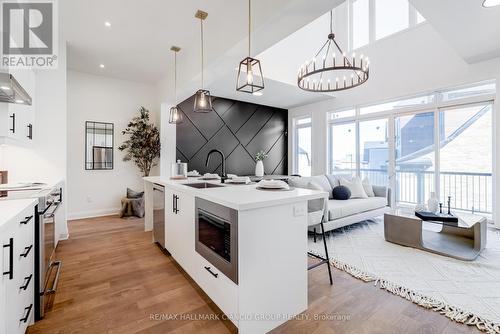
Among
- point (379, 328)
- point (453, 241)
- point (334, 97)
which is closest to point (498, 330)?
point (379, 328)

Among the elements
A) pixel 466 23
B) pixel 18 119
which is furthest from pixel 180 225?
pixel 466 23

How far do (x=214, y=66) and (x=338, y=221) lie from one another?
289cm

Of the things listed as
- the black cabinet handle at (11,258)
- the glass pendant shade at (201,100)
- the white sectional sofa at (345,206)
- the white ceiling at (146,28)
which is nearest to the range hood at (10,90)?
the white ceiling at (146,28)

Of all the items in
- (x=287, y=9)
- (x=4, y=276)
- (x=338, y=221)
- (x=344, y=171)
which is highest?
(x=287, y=9)

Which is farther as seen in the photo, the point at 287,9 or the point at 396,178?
the point at 396,178

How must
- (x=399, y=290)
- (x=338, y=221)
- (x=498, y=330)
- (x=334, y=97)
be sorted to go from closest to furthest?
(x=498, y=330), (x=399, y=290), (x=338, y=221), (x=334, y=97)

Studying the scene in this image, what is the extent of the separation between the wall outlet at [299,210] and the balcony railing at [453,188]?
447cm

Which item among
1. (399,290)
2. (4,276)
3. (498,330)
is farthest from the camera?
(399,290)

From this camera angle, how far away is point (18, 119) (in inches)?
97.1

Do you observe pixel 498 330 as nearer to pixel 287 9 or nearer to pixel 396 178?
pixel 287 9

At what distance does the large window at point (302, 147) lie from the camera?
695 cm

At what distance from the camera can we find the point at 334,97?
241 inches

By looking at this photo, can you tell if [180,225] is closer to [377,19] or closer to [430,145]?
[430,145]

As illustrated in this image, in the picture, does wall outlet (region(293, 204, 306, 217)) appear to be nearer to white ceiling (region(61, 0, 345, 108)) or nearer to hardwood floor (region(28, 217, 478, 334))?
hardwood floor (region(28, 217, 478, 334))
